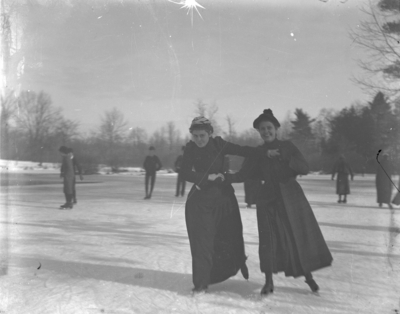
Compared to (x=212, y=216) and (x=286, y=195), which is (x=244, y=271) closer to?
(x=212, y=216)

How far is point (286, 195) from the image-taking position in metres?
2.25

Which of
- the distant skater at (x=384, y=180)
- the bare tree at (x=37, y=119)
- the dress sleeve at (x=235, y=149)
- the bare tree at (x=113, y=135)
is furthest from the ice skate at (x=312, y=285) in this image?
the bare tree at (x=37, y=119)

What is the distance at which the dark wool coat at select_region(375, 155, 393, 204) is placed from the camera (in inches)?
90.4

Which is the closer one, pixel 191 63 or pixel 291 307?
pixel 291 307

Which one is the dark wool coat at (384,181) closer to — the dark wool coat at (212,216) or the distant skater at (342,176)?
the distant skater at (342,176)

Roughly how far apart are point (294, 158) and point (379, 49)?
38.9 inches

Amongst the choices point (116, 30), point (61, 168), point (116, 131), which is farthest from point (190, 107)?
point (61, 168)

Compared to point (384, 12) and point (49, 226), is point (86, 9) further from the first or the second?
point (384, 12)

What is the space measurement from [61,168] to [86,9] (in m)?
1.18

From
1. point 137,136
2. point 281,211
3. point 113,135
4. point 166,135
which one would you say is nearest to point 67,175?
point 113,135

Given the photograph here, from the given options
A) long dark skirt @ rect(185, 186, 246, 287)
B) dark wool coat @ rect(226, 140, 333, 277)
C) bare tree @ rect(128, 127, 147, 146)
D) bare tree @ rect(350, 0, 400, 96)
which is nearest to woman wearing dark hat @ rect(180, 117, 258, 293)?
long dark skirt @ rect(185, 186, 246, 287)

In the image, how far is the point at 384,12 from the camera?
2375mm

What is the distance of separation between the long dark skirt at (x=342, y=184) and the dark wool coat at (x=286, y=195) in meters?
0.22

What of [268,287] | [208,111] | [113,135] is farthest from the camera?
[113,135]
